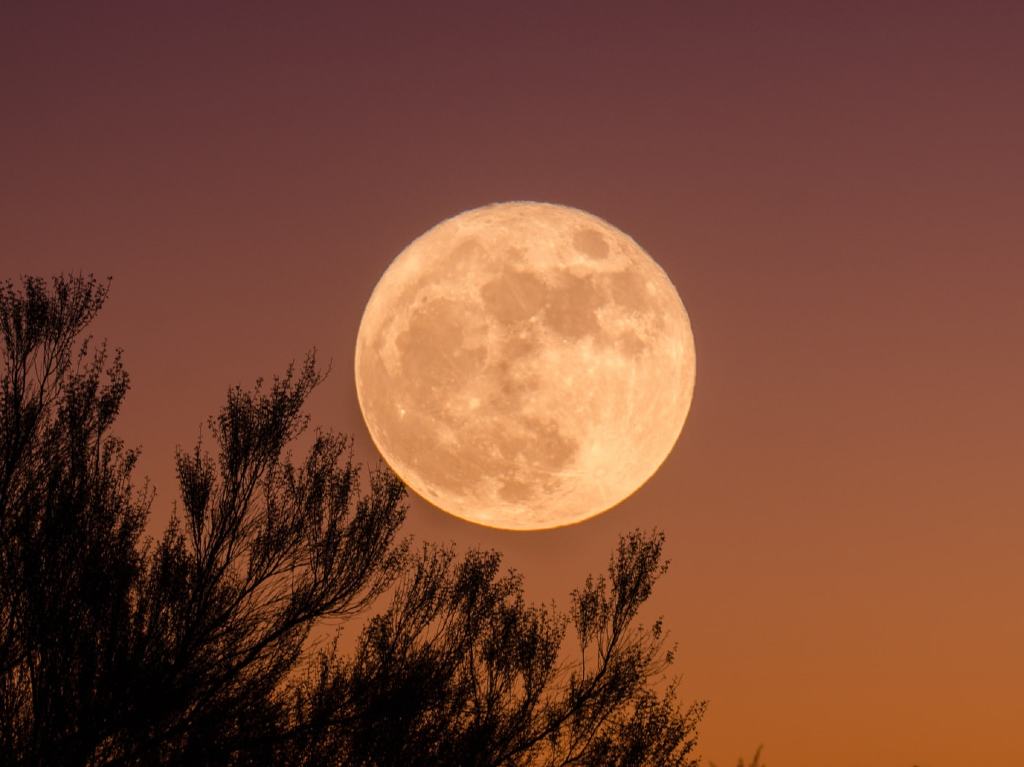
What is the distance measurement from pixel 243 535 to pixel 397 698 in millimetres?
3164

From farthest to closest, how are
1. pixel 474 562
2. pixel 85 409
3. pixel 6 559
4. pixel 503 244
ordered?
1. pixel 474 562
2. pixel 503 244
3. pixel 85 409
4. pixel 6 559

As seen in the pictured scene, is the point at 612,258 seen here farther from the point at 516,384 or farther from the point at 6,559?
the point at 6,559

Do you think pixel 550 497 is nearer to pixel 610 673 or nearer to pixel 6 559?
pixel 610 673

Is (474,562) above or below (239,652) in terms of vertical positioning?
above

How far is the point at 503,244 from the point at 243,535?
5067 mm

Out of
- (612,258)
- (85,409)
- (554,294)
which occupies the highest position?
(612,258)

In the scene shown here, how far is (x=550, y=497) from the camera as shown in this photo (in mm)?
14367

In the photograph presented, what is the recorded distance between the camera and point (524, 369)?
13523mm

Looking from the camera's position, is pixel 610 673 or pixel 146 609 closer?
pixel 146 609

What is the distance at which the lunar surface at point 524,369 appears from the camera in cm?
1365

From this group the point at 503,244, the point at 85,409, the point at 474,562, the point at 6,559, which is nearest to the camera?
the point at 6,559

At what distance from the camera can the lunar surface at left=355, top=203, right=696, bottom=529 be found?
537 inches

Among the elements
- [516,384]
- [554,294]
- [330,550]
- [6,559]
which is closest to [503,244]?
[554,294]

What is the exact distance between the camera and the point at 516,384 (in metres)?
13.6
